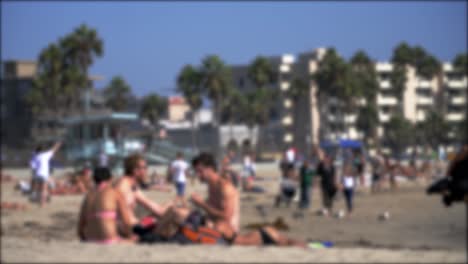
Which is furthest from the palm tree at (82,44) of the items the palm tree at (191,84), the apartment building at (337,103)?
the apartment building at (337,103)

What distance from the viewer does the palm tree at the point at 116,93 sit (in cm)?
7081

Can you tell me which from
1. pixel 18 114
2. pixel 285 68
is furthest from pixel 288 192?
pixel 285 68

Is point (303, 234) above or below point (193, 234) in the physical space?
below

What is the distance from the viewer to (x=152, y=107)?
70.8m

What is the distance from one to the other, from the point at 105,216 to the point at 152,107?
63242 millimetres

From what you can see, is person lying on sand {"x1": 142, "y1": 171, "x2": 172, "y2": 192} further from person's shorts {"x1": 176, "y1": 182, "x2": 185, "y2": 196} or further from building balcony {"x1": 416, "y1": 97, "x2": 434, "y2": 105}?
building balcony {"x1": 416, "y1": 97, "x2": 434, "y2": 105}

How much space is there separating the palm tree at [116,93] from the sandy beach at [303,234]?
47.4m

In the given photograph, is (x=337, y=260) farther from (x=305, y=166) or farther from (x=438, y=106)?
(x=438, y=106)

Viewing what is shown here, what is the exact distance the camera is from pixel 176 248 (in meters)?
7.86

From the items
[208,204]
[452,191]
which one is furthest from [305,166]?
[452,191]

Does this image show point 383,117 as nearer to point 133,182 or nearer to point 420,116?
point 420,116

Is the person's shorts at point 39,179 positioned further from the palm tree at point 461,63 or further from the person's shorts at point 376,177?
the palm tree at point 461,63

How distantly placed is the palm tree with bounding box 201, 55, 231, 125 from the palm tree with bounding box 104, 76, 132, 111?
12.5 metres

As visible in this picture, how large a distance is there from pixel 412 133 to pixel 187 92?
79.2 feet
